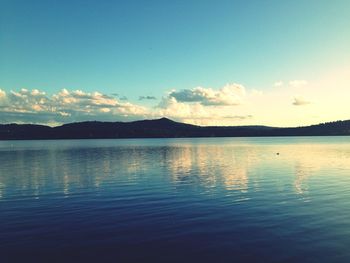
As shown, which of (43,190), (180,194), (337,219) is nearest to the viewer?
(337,219)

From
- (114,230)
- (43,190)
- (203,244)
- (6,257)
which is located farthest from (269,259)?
(43,190)

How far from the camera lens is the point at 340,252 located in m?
20.0

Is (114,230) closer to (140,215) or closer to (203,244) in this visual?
(140,215)

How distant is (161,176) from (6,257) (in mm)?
39671

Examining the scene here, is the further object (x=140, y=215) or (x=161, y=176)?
(x=161, y=176)

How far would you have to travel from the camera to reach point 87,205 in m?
35.3

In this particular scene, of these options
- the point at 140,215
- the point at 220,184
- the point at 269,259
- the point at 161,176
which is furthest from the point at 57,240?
the point at 161,176

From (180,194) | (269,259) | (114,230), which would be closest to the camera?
(269,259)

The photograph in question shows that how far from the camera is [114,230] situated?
83.0 ft

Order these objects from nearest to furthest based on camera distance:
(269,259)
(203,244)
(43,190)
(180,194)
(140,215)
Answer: (269,259) < (203,244) < (140,215) < (180,194) < (43,190)

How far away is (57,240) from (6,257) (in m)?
3.81

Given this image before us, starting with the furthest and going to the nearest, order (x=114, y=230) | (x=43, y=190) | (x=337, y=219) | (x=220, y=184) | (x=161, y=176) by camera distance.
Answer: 1. (x=161, y=176)
2. (x=220, y=184)
3. (x=43, y=190)
4. (x=337, y=219)
5. (x=114, y=230)

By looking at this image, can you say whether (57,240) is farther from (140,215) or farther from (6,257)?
(140,215)

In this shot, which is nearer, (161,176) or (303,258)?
(303,258)
